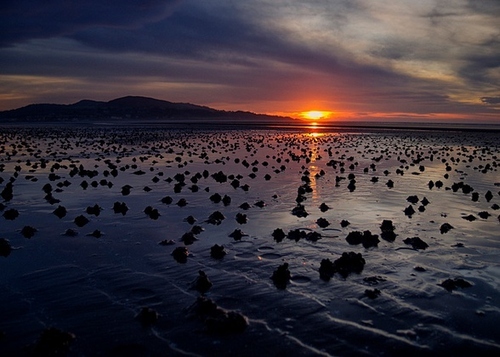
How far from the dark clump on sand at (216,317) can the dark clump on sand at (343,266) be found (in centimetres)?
266

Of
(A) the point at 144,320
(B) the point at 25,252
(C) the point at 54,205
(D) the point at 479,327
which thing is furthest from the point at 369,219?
(C) the point at 54,205

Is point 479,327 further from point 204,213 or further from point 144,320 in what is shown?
point 204,213

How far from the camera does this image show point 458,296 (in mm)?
7379

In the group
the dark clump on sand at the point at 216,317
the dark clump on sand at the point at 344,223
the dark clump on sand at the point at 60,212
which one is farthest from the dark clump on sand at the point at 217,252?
the dark clump on sand at the point at 60,212

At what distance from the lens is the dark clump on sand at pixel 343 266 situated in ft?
27.5

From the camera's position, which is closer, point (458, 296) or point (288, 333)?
point (288, 333)

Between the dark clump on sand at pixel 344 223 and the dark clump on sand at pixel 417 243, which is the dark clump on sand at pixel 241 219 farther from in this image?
the dark clump on sand at pixel 417 243

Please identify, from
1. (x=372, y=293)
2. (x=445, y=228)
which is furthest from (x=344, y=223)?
(x=372, y=293)

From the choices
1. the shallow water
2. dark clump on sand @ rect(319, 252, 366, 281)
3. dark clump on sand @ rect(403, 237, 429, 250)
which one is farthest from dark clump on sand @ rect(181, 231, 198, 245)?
dark clump on sand @ rect(403, 237, 429, 250)

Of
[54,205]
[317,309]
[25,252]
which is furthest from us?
[54,205]

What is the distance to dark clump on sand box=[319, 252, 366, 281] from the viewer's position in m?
8.37

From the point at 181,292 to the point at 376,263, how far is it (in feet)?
15.0

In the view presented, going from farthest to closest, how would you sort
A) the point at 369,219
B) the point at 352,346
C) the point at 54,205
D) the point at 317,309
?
the point at 54,205 < the point at 369,219 < the point at 317,309 < the point at 352,346

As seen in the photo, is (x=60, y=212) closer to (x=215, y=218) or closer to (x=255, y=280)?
(x=215, y=218)
